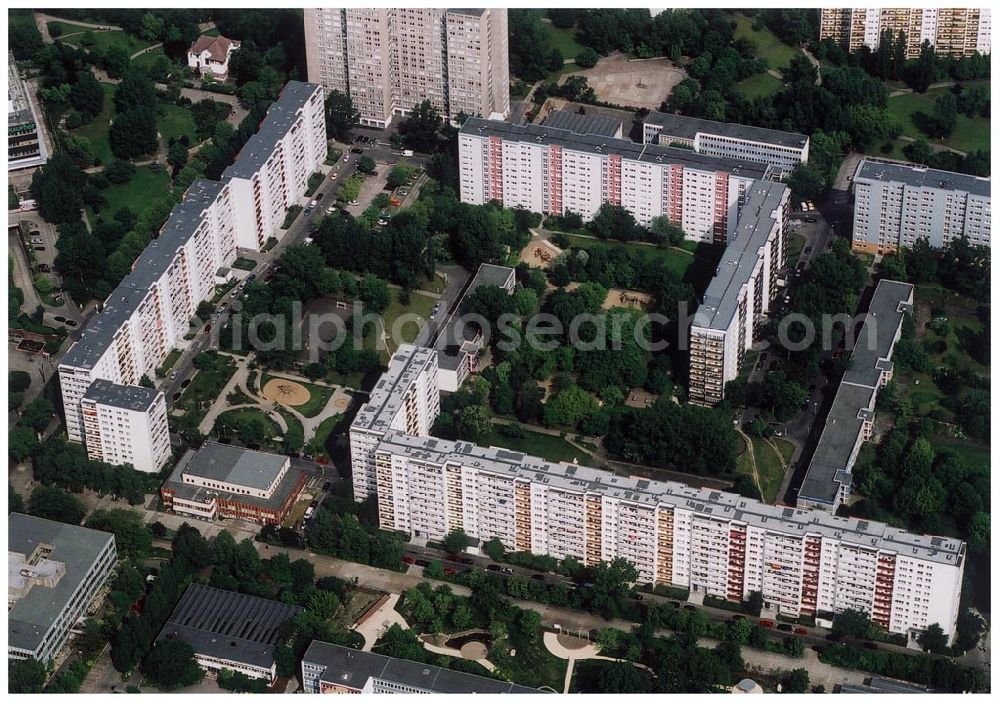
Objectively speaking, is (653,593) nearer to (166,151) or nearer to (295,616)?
(295,616)

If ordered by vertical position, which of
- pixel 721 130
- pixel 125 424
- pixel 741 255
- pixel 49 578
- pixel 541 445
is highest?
pixel 721 130

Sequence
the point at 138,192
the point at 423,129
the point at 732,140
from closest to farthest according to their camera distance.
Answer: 1. the point at 138,192
2. the point at 732,140
3. the point at 423,129

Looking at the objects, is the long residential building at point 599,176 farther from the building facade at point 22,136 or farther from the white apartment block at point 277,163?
the building facade at point 22,136

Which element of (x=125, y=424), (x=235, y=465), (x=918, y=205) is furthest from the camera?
(x=918, y=205)

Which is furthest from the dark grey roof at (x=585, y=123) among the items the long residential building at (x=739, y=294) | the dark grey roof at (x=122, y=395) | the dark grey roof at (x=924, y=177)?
the dark grey roof at (x=122, y=395)

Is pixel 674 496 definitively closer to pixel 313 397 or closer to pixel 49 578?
pixel 313 397

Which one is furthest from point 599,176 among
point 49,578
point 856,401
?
point 49,578

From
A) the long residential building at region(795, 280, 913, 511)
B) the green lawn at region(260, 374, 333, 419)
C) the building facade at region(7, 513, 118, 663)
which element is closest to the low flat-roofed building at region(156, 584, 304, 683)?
the building facade at region(7, 513, 118, 663)
